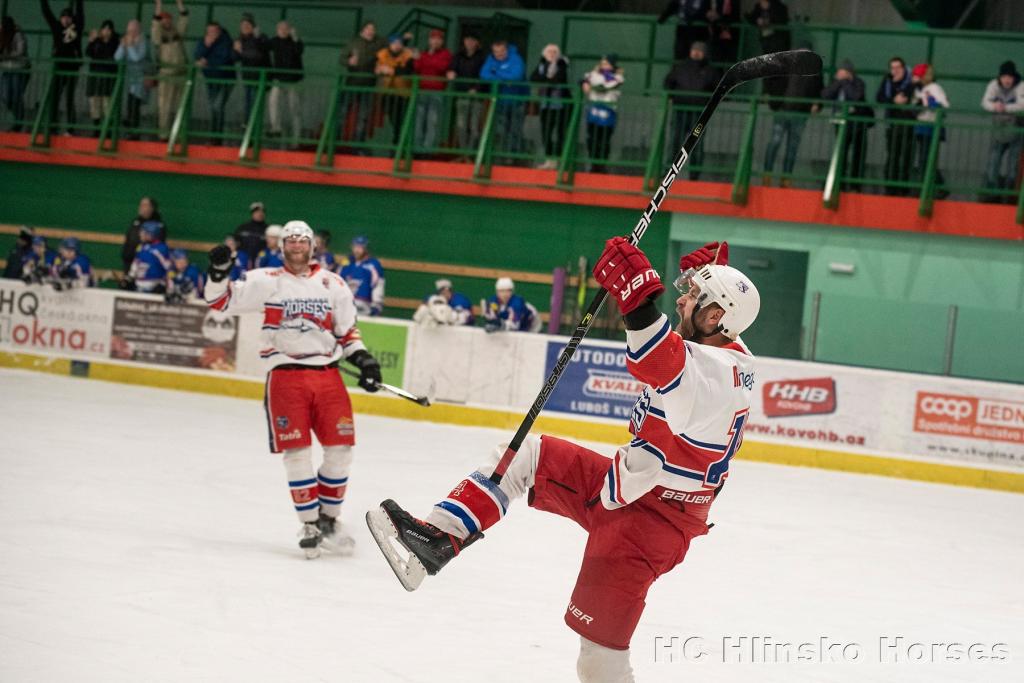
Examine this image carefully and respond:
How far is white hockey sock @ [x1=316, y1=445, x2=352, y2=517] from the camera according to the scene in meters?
7.43

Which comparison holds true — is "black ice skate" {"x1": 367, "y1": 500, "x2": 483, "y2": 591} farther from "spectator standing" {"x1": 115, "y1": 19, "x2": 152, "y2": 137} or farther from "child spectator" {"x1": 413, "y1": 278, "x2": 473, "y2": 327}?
"spectator standing" {"x1": 115, "y1": 19, "x2": 152, "y2": 137}

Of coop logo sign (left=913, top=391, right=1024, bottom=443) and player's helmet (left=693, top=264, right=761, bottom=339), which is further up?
player's helmet (left=693, top=264, right=761, bottom=339)

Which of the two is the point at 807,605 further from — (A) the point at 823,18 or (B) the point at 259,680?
(A) the point at 823,18

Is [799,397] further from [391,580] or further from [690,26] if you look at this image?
[391,580]

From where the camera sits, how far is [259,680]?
15.7ft

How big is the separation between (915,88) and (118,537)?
12505mm

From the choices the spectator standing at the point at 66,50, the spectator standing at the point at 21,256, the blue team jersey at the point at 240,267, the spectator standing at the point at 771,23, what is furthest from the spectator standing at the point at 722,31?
the spectator standing at the point at 21,256

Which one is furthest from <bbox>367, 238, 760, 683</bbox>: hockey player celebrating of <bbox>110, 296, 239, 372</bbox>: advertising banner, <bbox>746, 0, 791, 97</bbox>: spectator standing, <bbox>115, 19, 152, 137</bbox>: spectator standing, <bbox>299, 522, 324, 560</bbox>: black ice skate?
<bbox>115, 19, 152, 137</bbox>: spectator standing

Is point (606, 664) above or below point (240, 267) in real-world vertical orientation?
below

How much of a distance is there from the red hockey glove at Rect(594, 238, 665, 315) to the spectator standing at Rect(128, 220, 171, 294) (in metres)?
13.6

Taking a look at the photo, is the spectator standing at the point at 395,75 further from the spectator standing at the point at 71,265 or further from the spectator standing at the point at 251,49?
the spectator standing at the point at 71,265

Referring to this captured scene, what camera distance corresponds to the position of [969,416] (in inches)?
500

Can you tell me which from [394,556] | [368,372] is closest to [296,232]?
[368,372]

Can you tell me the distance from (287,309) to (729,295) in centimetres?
399
